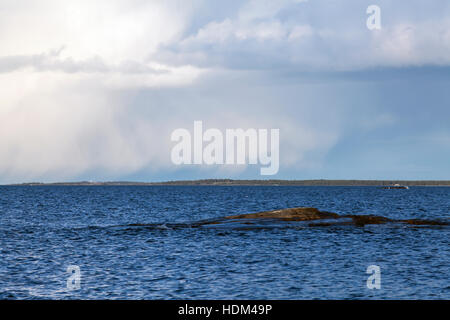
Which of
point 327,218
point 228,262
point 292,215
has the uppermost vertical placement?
point 292,215

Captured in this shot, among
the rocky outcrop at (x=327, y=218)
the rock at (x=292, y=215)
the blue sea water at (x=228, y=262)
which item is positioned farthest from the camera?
the rock at (x=292, y=215)

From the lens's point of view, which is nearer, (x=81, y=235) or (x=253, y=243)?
(x=253, y=243)

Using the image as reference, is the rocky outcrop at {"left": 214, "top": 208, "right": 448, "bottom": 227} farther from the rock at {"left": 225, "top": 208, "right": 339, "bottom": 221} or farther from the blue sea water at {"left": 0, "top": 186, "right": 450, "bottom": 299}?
the blue sea water at {"left": 0, "top": 186, "right": 450, "bottom": 299}

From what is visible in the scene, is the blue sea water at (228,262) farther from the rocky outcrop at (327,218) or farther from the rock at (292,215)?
the rock at (292,215)

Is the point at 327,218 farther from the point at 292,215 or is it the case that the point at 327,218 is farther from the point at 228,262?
the point at 228,262

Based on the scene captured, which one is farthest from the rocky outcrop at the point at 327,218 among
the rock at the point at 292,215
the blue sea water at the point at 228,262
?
the blue sea water at the point at 228,262

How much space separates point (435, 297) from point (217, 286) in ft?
35.5

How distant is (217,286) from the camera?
1148 inches

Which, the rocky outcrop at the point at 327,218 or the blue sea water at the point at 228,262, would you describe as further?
the rocky outcrop at the point at 327,218

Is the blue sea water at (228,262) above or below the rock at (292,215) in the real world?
below

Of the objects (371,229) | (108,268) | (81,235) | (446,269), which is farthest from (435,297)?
(81,235)

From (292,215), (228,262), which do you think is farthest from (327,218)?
(228,262)
